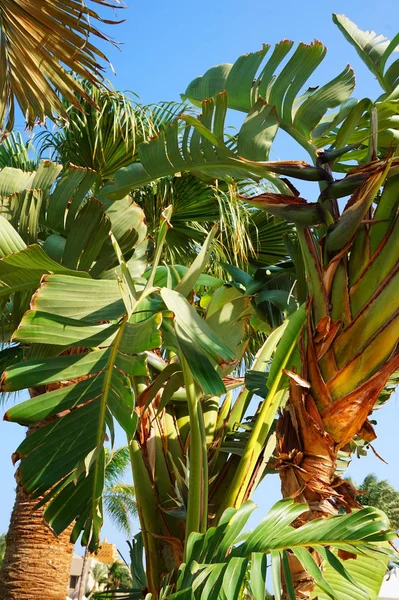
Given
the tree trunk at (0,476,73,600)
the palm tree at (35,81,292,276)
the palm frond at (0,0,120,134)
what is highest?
the palm tree at (35,81,292,276)

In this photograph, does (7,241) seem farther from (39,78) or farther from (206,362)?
(39,78)

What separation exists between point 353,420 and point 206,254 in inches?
30.9

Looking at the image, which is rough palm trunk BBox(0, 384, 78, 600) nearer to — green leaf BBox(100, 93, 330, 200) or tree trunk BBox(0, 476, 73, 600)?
tree trunk BBox(0, 476, 73, 600)

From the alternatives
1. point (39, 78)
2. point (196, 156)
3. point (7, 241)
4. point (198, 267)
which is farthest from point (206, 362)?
point (39, 78)

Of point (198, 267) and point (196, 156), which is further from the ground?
point (196, 156)

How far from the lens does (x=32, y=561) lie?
4.69 m

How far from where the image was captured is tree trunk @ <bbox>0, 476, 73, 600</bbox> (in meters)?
4.65

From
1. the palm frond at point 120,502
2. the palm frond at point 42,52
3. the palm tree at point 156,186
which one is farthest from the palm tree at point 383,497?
the palm frond at point 42,52

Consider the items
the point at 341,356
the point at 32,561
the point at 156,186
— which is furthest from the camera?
the point at 156,186

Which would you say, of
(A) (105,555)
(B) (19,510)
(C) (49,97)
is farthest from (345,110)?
(A) (105,555)

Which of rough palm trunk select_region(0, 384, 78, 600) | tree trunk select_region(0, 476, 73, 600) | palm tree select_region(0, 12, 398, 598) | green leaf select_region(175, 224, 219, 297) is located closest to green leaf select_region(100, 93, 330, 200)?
palm tree select_region(0, 12, 398, 598)

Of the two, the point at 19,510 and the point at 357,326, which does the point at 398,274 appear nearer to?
the point at 357,326

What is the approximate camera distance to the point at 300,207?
8.04ft

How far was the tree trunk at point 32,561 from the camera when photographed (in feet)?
15.3
